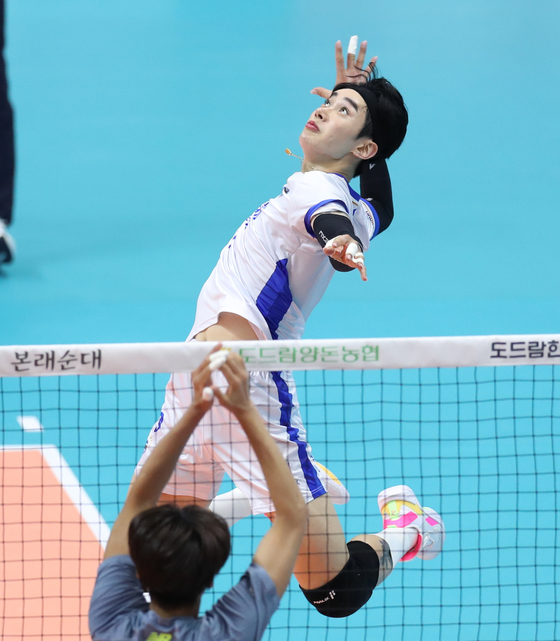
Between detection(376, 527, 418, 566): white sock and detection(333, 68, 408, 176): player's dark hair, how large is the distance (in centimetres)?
194

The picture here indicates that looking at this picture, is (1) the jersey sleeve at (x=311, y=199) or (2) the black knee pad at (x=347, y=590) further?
(2) the black knee pad at (x=347, y=590)

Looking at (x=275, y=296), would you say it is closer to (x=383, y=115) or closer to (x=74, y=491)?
(x=383, y=115)

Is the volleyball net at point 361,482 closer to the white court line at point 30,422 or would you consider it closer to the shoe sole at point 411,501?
the white court line at point 30,422

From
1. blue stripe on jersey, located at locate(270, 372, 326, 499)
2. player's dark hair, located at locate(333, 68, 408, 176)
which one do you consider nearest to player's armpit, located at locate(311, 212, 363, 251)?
blue stripe on jersey, located at locate(270, 372, 326, 499)

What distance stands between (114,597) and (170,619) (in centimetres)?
19

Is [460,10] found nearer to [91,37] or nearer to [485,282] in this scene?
[91,37]

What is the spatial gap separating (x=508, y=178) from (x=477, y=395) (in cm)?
520

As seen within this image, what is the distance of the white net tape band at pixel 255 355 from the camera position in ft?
12.0

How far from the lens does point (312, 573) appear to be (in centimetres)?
441

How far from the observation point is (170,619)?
261 cm

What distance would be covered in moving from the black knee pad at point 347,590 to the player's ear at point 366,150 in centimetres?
203

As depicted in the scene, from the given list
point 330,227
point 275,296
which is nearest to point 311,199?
point 330,227

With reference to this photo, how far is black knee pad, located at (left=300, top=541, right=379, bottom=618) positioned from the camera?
4.45 metres

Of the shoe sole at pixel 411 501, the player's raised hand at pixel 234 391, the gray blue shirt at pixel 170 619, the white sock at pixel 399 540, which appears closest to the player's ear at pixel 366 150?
the shoe sole at pixel 411 501
